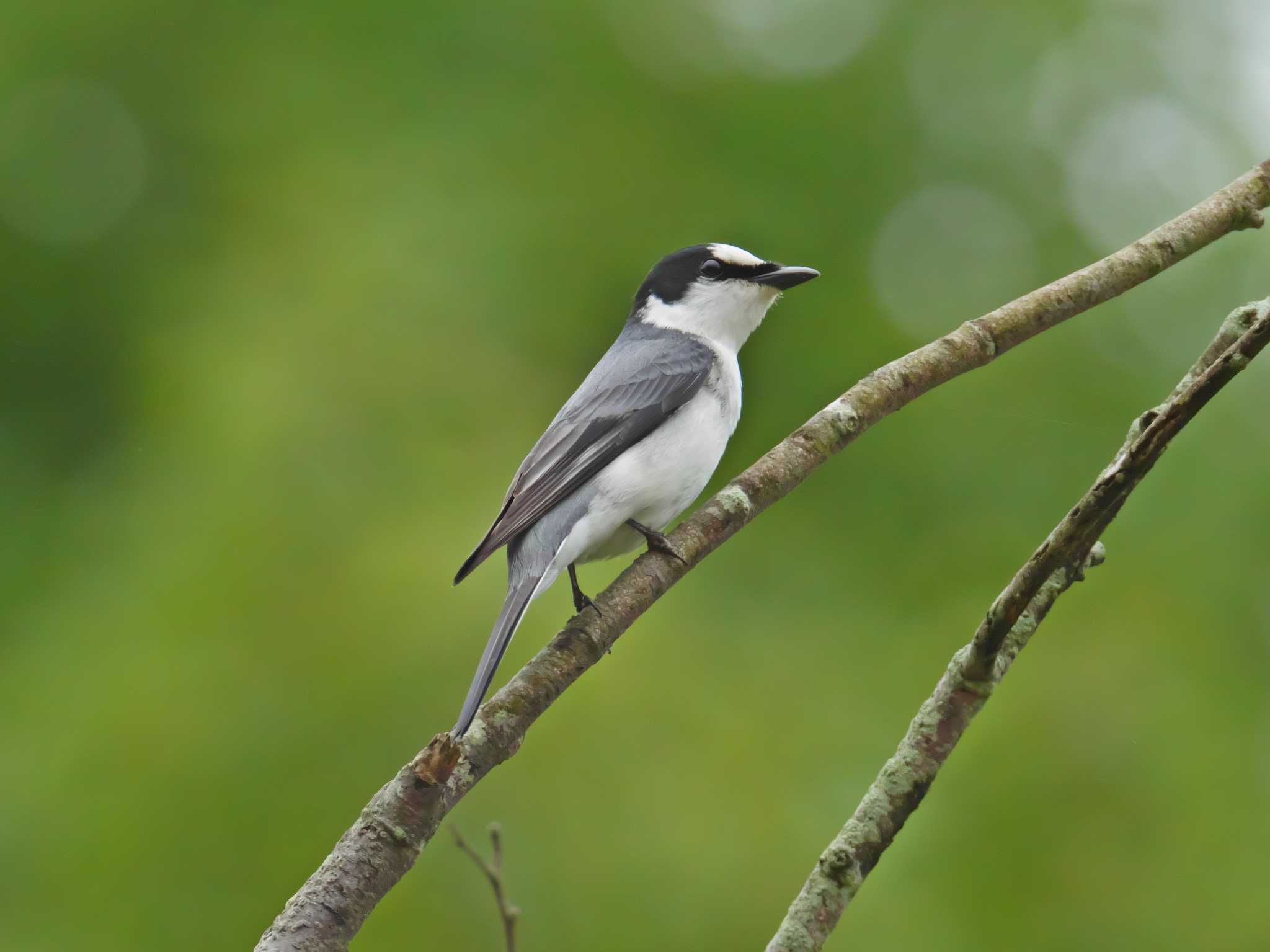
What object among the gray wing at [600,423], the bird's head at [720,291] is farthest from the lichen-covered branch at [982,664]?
the bird's head at [720,291]

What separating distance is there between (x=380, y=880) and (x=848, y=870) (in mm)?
860

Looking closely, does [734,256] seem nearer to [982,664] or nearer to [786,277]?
[786,277]

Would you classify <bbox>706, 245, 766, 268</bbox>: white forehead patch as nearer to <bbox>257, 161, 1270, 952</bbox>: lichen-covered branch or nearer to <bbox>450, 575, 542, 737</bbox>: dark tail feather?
<bbox>257, 161, 1270, 952</bbox>: lichen-covered branch

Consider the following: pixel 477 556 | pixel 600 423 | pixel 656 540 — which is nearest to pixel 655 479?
pixel 600 423

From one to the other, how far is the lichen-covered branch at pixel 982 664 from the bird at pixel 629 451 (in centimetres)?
72

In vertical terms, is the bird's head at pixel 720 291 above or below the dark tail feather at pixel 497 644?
above

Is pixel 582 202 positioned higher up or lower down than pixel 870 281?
lower down

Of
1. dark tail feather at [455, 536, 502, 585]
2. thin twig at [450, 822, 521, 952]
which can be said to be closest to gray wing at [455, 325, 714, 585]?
dark tail feather at [455, 536, 502, 585]

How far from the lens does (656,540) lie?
303 centimetres

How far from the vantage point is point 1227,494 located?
19.5 feet

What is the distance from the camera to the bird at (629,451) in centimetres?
322

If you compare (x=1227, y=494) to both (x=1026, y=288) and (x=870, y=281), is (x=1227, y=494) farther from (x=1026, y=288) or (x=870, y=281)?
(x=870, y=281)

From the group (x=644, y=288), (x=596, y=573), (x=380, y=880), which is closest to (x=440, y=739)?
(x=380, y=880)

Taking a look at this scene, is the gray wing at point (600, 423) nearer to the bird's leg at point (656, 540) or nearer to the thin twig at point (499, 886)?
the bird's leg at point (656, 540)
